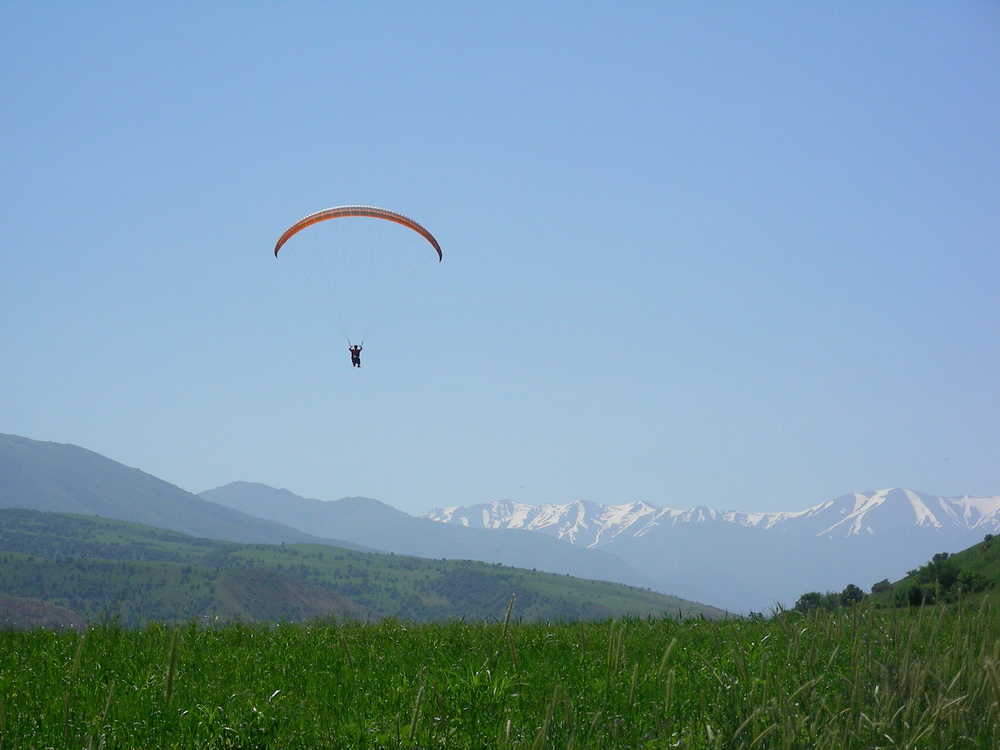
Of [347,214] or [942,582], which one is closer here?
[942,582]

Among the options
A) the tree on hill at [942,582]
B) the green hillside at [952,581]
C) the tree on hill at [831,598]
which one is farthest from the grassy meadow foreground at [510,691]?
the tree on hill at [942,582]

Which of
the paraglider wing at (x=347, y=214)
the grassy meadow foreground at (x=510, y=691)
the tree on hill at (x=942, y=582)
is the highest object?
the paraglider wing at (x=347, y=214)

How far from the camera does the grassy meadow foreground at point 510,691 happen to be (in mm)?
5797

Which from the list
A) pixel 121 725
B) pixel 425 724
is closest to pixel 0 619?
pixel 121 725

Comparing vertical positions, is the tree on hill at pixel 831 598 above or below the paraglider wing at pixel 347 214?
below

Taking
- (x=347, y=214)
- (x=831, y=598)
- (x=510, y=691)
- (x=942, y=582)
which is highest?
(x=347, y=214)

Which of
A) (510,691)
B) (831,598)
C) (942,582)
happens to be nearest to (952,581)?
(942,582)

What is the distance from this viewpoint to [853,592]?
65.1 ft

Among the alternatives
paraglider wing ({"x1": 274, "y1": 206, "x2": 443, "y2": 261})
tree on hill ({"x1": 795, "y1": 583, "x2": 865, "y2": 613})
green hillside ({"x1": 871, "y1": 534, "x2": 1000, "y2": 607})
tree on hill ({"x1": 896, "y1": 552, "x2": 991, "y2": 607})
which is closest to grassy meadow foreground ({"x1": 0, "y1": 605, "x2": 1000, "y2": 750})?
tree on hill ({"x1": 795, "y1": 583, "x2": 865, "y2": 613})

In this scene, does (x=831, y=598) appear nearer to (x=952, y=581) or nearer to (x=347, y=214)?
(x=952, y=581)

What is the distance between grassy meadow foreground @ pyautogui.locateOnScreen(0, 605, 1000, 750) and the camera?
19.0 feet

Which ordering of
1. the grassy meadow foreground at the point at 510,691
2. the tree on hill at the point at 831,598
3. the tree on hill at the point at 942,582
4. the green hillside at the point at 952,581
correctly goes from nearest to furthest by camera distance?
the grassy meadow foreground at the point at 510,691 → the tree on hill at the point at 831,598 → the green hillside at the point at 952,581 → the tree on hill at the point at 942,582

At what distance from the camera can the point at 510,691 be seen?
7.93 metres

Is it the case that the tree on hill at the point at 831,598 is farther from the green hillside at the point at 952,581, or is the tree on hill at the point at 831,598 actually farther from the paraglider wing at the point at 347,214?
the paraglider wing at the point at 347,214
